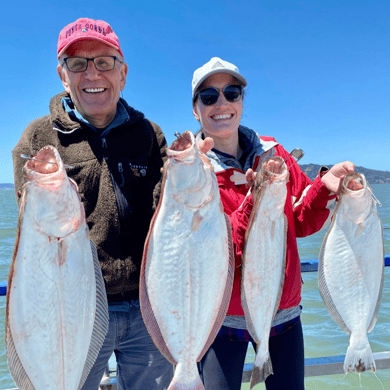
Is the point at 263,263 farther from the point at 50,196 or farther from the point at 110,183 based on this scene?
the point at 50,196

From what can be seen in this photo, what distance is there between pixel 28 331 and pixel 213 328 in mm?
942

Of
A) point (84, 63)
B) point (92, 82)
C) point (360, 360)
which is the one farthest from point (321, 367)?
point (84, 63)

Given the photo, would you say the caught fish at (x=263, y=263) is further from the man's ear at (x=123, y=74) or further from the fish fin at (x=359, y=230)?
the man's ear at (x=123, y=74)

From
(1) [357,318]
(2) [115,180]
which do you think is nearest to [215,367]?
(1) [357,318]

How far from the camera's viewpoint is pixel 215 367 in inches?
92.4

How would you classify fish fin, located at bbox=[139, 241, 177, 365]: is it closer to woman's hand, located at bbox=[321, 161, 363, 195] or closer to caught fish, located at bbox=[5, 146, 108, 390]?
caught fish, located at bbox=[5, 146, 108, 390]

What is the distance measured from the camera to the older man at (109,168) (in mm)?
2234

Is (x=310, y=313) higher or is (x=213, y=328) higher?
(x=213, y=328)

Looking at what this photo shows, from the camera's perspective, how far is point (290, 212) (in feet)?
8.05

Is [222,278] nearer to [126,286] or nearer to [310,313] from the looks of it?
[126,286]

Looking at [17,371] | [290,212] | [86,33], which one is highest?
[86,33]

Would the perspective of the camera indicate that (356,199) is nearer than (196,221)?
No

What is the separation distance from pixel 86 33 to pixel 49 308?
162 cm

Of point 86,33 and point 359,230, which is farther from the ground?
point 86,33
